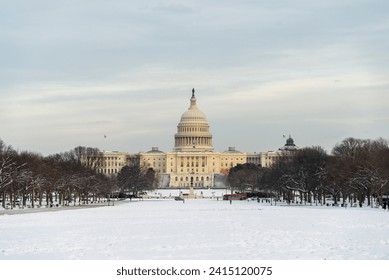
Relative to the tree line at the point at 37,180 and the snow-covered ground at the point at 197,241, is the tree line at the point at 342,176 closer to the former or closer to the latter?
the tree line at the point at 37,180

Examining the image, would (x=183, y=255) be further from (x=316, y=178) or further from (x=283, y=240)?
(x=316, y=178)

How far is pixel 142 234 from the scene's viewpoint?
3956 cm

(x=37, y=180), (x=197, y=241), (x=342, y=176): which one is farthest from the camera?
(x=37, y=180)

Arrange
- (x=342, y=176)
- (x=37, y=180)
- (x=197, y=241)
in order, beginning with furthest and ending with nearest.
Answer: (x=37, y=180) → (x=342, y=176) → (x=197, y=241)

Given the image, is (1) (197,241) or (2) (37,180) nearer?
(1) (197,241)

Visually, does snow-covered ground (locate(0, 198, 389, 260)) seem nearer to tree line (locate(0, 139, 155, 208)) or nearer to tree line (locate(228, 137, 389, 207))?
tree line (locate(228, 137, 389, 207))

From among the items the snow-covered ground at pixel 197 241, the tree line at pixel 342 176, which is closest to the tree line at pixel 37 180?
the tree line at pixel 342 176

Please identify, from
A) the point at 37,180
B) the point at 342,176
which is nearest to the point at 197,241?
the point at 342,176

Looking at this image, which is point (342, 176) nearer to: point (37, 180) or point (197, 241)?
point (37, 180)

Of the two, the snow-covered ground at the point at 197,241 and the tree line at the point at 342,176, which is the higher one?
the tree line at the point at 342,176
